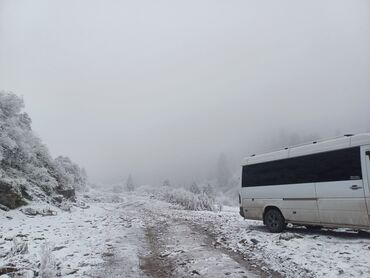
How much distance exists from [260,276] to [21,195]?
48.8 feet

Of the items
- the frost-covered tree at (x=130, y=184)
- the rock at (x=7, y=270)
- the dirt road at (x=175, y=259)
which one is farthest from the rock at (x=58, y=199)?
the frost-covered tree at (x=130, y=184)

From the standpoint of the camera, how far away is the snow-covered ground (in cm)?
757

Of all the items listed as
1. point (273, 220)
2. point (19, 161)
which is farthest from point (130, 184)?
point (273, 220)

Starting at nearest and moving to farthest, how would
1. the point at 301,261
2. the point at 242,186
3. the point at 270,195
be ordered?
the point at 301,261, the point at 270,195, the point at 242,186

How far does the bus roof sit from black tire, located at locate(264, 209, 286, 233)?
2.20 m

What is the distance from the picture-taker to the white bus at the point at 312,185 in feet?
32.0

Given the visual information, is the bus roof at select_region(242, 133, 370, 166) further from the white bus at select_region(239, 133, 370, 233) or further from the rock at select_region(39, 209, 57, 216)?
the rock at select_region(39, 209, 57, 216)

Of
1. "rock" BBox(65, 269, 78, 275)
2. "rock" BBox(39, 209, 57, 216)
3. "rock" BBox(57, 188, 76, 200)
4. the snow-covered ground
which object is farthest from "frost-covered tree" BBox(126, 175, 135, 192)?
"rock" BBox(65, 269, 78, 275)

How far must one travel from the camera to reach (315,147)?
1159 centimetres

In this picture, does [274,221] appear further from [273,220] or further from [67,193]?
[67,193]

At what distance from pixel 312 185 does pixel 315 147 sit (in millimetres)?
1395

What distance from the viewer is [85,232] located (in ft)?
45.0

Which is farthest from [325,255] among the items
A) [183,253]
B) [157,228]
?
[157,228]

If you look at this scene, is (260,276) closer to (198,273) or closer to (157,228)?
(198,273)
